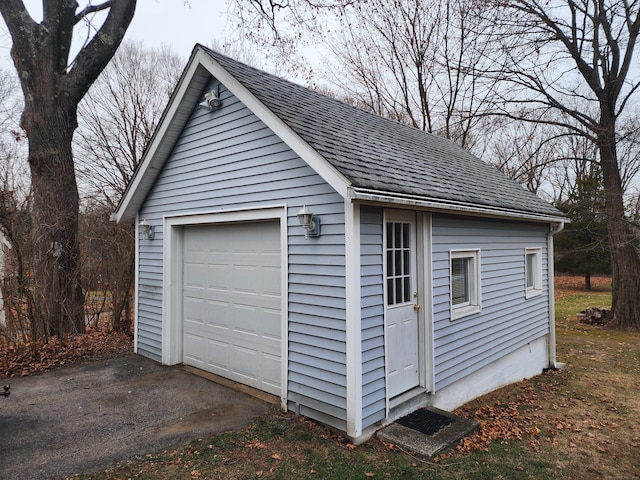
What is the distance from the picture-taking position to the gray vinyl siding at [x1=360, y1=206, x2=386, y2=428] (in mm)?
4363

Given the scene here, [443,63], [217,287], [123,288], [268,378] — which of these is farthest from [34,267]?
[443,63]

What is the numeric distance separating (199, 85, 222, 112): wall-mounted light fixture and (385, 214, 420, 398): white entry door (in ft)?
10.1

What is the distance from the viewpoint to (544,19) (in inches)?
473

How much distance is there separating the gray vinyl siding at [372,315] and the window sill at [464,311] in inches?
68.3

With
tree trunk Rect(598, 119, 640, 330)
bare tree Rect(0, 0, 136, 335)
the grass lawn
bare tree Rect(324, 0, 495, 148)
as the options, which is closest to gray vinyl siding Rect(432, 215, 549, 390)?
the grass lawn

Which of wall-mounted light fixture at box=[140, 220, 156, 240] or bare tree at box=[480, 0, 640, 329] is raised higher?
bare tree at box=[480, 0, 640, 329]

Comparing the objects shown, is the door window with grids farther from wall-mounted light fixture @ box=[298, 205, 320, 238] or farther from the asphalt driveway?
the asphalt driveway

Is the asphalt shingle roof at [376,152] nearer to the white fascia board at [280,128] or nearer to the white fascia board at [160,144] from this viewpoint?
the white fascia board at [280,128]

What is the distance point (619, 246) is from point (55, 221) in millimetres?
15011

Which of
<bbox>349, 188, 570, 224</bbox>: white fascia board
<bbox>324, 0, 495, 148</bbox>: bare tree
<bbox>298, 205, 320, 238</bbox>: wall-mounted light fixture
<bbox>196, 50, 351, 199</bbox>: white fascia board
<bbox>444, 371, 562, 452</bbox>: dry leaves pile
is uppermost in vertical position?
<bbox>324, 0, 495, 148</bbox>: bare tree

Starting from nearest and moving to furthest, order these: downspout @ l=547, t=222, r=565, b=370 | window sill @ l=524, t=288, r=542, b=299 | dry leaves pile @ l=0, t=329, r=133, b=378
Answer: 1. dry leaves pile @ l=0, t=329, r=133, b=378
2. window sill @ l=524, t=288, r=542, b=299
3. downspout @ l=547, t=222, r=565, b=370

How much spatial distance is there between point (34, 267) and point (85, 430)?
3.79 meters

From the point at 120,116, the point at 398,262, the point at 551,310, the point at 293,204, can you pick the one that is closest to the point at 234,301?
the point at 293,204

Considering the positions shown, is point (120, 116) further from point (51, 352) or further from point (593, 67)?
point (593, 67)
